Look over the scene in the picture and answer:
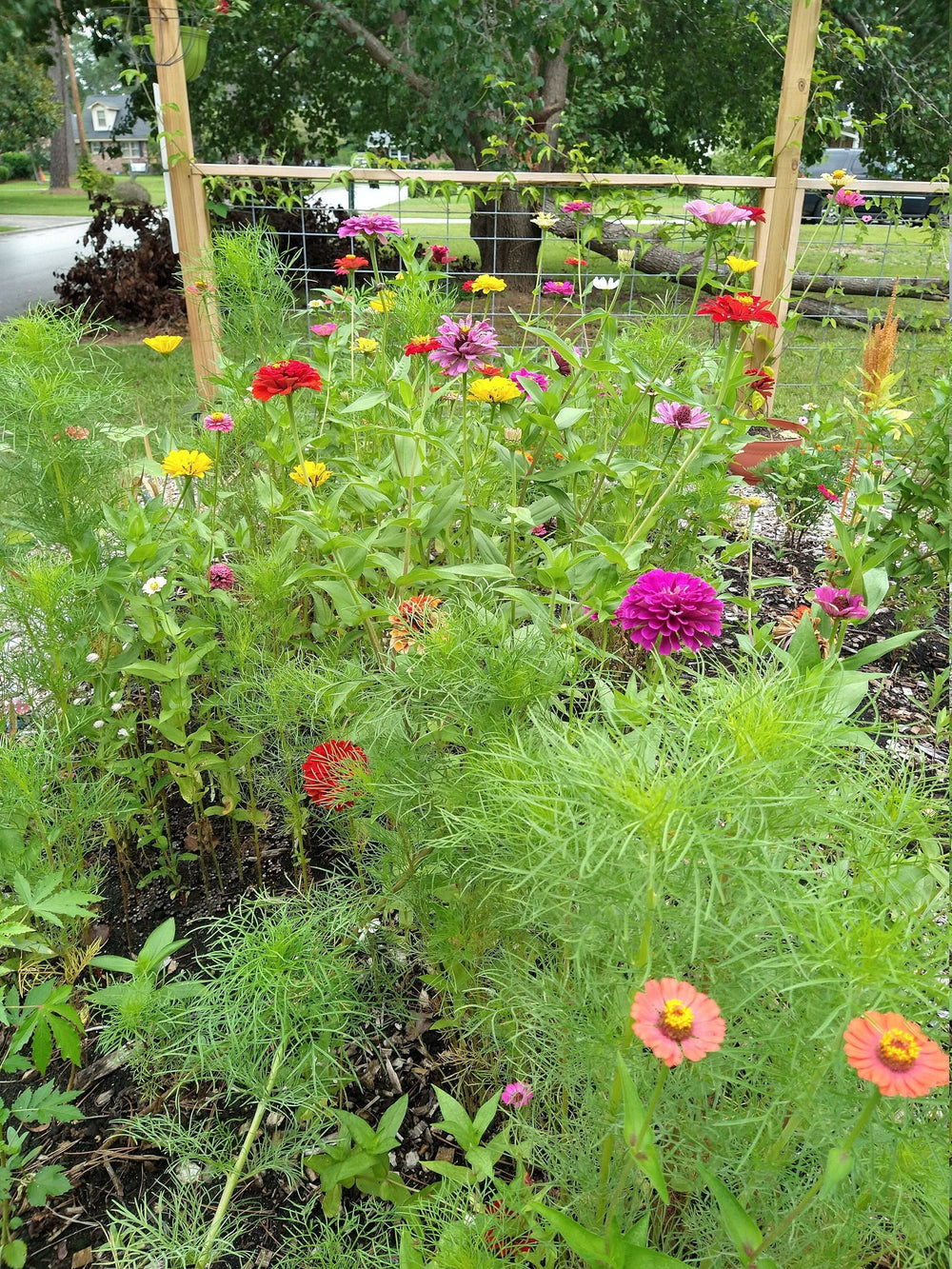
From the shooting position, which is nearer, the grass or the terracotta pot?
the terracotta pot

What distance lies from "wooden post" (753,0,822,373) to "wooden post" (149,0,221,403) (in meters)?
2.41

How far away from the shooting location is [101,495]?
206cm

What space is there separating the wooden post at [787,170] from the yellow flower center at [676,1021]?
375 centimetres

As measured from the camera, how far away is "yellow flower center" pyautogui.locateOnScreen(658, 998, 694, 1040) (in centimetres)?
68

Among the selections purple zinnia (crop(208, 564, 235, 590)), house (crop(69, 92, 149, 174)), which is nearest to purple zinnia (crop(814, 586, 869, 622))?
purple zinnia (crop(208, 564, 235, 590))

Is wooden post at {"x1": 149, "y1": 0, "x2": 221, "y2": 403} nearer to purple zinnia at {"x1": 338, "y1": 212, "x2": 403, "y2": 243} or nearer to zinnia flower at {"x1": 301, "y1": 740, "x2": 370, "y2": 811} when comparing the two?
purple zinnia at {"x1": 338, "y1": 212, "x2": 403, "y2": 243}

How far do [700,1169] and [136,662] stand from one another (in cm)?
126

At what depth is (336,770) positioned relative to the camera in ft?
4.70

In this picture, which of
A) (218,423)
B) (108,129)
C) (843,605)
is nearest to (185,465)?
(218,423)

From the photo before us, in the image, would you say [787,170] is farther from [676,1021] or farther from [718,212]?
[676,1021]

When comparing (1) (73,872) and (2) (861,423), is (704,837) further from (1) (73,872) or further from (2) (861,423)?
(2) (861,423)

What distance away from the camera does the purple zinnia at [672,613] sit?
1120mm

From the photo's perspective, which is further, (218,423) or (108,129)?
(108,129)

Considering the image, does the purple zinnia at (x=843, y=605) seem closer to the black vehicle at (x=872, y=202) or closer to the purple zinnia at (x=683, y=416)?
the purple zinnia at (x=683, y=416)
